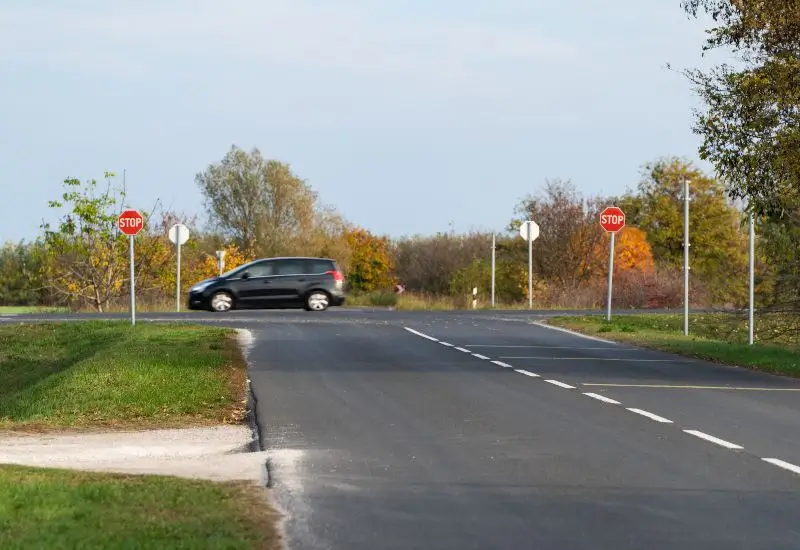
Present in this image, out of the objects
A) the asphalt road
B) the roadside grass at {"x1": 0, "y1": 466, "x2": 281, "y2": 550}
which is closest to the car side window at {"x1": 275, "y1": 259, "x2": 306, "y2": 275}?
the asphalt road

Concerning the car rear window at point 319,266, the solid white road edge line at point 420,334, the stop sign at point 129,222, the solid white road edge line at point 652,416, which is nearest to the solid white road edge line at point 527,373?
the solid white road edge line at point 652,416

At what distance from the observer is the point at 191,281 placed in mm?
59500

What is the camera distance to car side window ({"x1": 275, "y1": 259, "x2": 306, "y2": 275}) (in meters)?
46.1

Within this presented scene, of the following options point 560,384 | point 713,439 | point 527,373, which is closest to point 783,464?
point 713,439

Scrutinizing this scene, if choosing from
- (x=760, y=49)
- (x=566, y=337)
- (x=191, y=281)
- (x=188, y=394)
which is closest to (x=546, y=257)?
(x=191, y=281)

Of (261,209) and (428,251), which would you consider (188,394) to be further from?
(261,209)

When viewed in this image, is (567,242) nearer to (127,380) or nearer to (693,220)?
(693,220)

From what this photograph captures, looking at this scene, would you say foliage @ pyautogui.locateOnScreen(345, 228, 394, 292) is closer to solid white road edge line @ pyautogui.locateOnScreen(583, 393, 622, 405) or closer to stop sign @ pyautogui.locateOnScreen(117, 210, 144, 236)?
stop sign @ pyautogui.locateOnScreen(117, 210, 144, 236)

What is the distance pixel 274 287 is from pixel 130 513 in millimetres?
37059

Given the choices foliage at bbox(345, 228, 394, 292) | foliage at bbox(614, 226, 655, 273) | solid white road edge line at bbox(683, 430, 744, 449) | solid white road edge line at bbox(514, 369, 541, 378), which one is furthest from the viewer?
foliage at bbox(345, 228, 394, 292)

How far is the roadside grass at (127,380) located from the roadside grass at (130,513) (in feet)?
17.2

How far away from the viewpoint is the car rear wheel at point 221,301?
45375mm

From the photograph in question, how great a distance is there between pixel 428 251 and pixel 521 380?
5950 cm

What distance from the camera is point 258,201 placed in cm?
9250
